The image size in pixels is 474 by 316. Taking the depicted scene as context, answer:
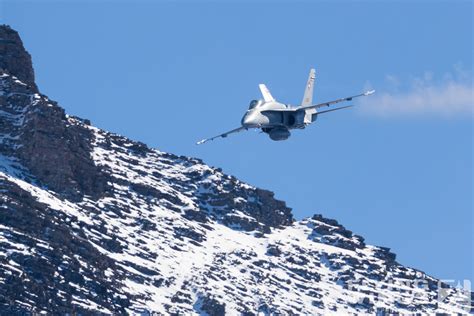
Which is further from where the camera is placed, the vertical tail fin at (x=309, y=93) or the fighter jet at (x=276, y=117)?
the vertical tail fin at (x=309, y=93)


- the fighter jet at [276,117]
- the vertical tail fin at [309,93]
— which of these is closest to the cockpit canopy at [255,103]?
the fighter jet at [276,117]

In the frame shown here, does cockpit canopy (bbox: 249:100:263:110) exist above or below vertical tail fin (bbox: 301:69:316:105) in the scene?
below

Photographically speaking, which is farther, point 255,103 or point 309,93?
point 309,93

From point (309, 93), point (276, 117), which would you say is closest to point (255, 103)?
point (276, 117)

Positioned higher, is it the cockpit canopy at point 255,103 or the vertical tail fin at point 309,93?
the vertical tail fin at point 309,93

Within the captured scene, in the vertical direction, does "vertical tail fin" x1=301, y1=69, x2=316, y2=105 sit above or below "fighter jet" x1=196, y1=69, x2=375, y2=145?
above

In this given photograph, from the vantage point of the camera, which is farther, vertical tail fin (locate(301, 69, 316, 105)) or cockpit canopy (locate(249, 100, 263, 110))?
vertical tail fin (locate(301, 69, 316, 105))

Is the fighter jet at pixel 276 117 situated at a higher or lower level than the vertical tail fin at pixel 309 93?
lower

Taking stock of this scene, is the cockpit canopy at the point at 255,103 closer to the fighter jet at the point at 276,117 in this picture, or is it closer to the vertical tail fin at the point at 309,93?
the fighter jet at the point at 276,117

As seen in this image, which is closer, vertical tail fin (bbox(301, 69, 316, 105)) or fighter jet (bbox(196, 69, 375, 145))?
fighter jet (bbox(196, 69, 375, 145))

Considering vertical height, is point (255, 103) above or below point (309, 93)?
below

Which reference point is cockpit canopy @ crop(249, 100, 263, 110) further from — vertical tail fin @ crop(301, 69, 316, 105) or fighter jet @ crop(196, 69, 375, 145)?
vertical tail fin @ crop(301, 69, 316, 105)

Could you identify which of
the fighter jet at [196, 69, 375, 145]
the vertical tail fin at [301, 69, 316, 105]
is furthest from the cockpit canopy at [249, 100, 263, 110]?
the vertical tail fin at [301, 69, 316, 105]

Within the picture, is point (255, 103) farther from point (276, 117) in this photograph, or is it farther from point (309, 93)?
point (309, 93)
